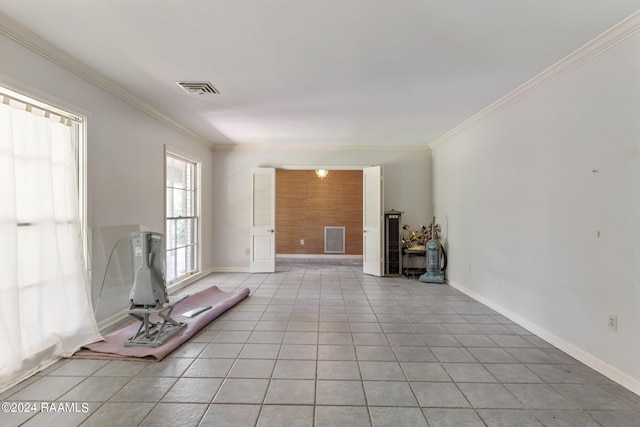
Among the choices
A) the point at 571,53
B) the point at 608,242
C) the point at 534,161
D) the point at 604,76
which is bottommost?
the point at 608,242

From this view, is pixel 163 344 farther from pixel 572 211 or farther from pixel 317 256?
pixel 317 256

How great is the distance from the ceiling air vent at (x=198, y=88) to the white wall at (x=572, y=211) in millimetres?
3366

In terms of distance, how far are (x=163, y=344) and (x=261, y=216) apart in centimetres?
344

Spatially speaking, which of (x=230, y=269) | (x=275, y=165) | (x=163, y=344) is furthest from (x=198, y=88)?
(x=230, y=269)

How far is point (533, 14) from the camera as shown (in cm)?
196

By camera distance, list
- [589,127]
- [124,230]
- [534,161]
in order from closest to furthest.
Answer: [589,127]
[534,161]
[124,230]

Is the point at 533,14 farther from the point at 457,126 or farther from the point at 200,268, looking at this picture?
the point at 200,268

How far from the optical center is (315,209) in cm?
829

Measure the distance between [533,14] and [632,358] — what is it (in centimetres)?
244

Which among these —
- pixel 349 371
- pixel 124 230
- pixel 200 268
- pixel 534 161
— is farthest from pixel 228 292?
pixel 534 161

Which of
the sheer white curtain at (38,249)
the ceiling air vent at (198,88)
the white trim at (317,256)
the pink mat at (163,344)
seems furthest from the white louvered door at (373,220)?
the sheer white curtain at (38,249)

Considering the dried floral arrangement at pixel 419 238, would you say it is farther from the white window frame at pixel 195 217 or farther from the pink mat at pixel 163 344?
the white window frame at pixel 195 217

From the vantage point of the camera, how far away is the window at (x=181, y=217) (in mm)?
4527

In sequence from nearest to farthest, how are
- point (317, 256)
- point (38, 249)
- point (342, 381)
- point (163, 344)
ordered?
point (342, 381)
point (38, 249)
point (163, 344)
point (317, 256)
